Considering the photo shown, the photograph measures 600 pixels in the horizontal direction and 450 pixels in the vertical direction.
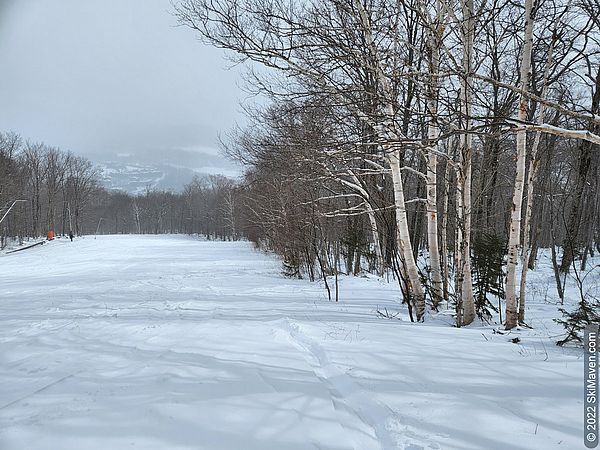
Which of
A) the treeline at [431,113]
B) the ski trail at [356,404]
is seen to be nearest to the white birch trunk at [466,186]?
the treeline at [431,113]

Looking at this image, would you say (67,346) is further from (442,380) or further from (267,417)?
(442,380)

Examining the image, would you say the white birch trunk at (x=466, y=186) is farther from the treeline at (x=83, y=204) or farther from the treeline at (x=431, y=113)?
the treeline at (x=83, y=204)

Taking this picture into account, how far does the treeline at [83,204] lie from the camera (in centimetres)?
3875

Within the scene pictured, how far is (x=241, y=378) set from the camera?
12.0 ft

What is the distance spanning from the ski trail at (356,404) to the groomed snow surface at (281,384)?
0.04 feet

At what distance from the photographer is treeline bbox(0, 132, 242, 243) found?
1526 inches

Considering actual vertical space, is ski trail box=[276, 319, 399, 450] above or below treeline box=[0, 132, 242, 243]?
below

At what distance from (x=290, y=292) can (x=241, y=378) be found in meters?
6.94

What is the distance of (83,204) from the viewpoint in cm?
5700

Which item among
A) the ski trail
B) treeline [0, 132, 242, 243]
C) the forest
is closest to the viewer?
the ski trail

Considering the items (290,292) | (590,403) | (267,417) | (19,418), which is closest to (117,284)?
(290,292)

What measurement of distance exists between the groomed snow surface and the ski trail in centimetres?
1

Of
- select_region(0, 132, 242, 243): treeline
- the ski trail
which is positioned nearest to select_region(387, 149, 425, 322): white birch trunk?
the ski trail

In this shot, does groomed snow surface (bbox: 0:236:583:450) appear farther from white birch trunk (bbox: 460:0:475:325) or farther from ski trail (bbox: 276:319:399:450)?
white birch trunk (bbox: 460:0:475:325)
